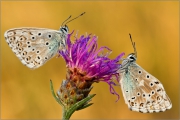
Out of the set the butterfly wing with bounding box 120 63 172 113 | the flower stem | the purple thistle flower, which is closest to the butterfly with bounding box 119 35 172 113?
the butterfly wing with bounding box 120 63 172 113

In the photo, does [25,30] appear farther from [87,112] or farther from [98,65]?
[87,112]

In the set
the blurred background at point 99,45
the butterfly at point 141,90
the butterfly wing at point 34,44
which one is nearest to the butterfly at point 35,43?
the butterfly wing at point 34,44

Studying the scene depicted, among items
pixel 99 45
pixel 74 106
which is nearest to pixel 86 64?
pixel 74 106

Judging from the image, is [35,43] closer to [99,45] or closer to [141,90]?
[141,90]

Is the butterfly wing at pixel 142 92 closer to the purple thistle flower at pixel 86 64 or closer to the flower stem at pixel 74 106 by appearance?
the purple thistle flower at pixel 86 64

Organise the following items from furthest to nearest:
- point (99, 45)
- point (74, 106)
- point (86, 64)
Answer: point (99, 45) → point (86, 64) → point (74, 106)

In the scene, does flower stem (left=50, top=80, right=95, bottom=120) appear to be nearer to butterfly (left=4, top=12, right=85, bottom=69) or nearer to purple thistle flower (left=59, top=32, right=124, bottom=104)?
purple thistle flower (left=59, top=32, right=124, bottom=104)

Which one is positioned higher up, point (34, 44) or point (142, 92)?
point (34, 44)
